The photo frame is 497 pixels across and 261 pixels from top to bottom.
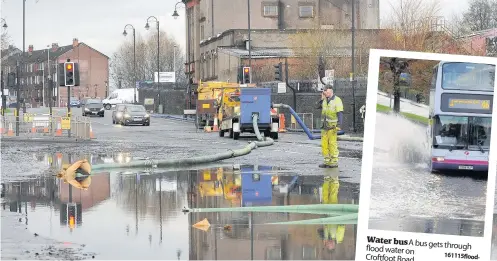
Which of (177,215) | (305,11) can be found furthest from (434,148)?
(305,11)

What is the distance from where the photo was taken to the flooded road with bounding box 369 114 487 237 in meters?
11.6

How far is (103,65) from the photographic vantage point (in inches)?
7047

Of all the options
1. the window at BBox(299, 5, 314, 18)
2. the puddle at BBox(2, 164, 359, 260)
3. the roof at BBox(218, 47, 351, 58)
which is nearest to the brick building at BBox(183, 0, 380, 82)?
the window at BBox(299, 5, 314, 18)

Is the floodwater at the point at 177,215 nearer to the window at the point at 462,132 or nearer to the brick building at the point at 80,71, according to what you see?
the window at the point at 462,132

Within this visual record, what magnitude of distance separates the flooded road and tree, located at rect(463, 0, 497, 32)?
300ft

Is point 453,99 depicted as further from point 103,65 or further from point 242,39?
point 103,65

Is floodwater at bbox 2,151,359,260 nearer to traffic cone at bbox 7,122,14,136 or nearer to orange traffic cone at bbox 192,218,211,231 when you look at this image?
orange traffic cone at bbox 192,218,211,231

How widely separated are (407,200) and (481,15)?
97773mm

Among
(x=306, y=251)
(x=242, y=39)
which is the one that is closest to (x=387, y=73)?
(x=306, y=251)

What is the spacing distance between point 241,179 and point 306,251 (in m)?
10.3

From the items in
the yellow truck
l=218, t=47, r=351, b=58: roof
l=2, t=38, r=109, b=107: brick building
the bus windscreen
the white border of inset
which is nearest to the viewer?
the white border of inset

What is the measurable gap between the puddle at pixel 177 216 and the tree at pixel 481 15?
88339 millimetres

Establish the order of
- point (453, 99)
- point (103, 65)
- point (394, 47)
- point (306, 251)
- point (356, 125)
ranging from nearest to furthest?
point (306, 251)
point (453, 99)
point (356, 125)
point (394, 47)
point (103, 65)

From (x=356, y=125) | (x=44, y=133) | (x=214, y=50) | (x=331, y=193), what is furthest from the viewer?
(x=214, y=50)
